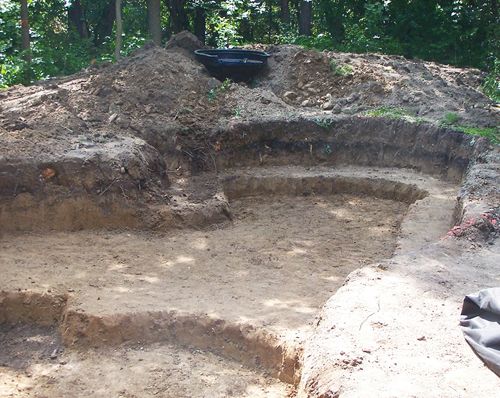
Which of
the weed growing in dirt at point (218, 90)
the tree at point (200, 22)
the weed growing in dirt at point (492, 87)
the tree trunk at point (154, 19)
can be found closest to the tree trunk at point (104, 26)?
the tree at point (200, 22)

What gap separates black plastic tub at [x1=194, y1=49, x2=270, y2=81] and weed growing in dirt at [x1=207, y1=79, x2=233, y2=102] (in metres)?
0.61

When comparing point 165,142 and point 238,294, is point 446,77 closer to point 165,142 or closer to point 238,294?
point 165,142

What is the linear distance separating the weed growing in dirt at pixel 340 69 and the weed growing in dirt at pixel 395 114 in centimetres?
137

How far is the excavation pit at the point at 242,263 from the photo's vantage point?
224 inches

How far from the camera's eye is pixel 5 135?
8.29 meters

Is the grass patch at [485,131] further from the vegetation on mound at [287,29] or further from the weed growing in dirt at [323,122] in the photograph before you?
the vegetation on mound at [287,29]

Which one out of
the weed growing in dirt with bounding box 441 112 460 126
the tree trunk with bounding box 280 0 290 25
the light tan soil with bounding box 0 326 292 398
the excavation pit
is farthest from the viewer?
the tree trunk with bounding box 280 0 290 25

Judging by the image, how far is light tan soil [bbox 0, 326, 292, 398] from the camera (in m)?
5.10

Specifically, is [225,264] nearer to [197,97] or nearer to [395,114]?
[197,97]

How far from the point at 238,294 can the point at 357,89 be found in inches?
250

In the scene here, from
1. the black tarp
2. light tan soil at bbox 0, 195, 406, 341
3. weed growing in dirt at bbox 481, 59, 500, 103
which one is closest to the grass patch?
light tan soil at bbox 0, 195, 406, 341

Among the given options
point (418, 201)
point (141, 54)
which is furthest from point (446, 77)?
point (141, 54)

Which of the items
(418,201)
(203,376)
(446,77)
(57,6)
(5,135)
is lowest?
(203,376)

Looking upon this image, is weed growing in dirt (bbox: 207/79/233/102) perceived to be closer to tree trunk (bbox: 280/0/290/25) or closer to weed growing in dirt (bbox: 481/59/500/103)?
weed growing in dirt (bbox: 481/59/500/103)
